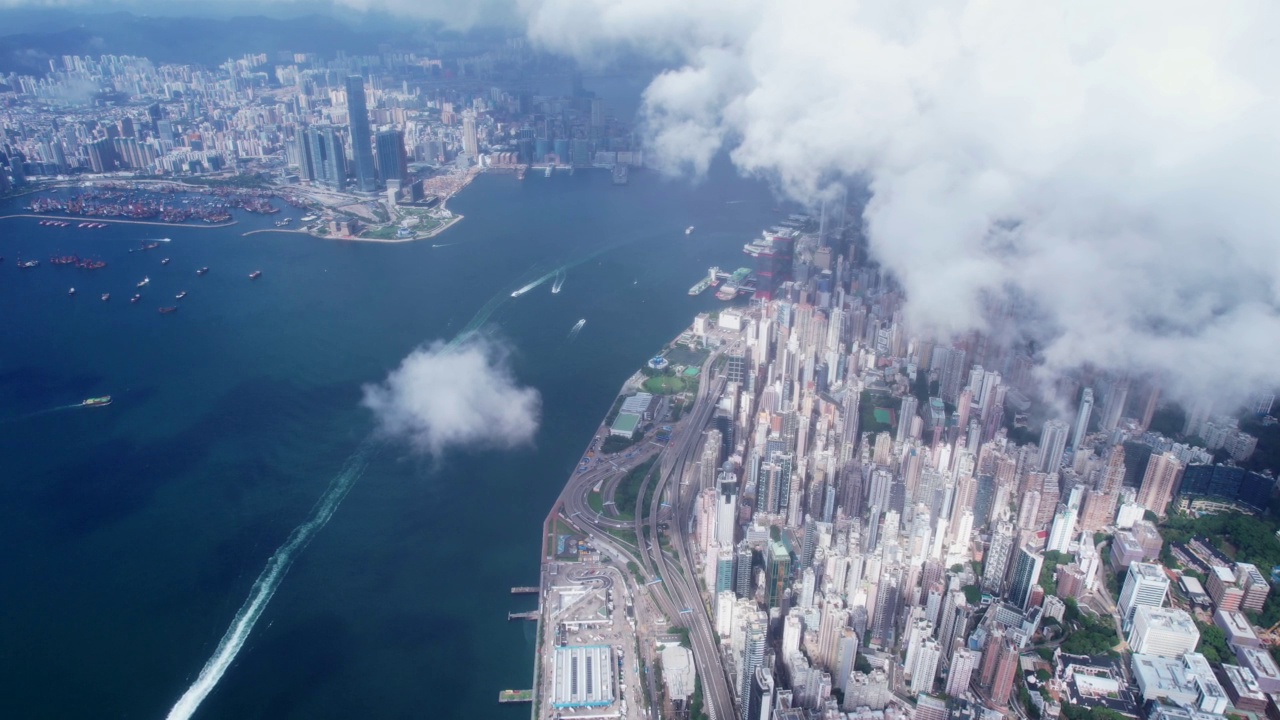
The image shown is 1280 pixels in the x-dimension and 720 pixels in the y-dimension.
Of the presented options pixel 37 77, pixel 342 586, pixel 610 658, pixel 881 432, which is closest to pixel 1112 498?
pixel 881 432

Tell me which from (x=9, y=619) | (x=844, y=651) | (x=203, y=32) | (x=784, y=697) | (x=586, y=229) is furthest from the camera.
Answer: (x=203, y=32)

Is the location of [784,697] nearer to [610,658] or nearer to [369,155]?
[610,658]

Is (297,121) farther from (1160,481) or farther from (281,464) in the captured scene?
(1160,481)

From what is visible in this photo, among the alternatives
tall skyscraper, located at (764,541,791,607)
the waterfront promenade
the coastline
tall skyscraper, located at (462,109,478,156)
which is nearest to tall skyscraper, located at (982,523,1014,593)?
tall skyscraper, located at (764,541,791,607)

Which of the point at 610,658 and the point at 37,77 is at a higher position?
the point at 37,77

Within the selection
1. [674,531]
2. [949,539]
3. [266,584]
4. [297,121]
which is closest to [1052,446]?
[949,539]
